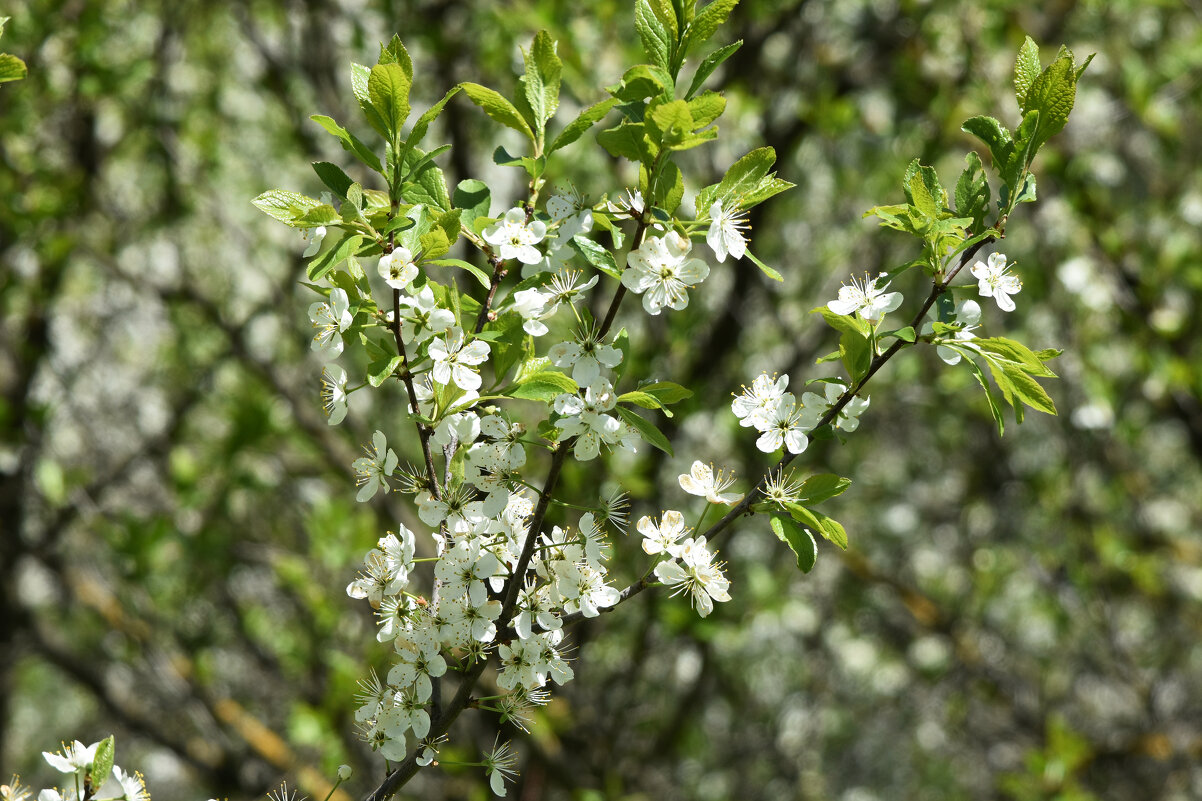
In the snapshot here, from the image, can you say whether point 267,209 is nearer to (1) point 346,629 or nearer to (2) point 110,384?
(1) point 346,629

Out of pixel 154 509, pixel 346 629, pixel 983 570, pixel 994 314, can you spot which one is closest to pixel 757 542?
pixel 983 570

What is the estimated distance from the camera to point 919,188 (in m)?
1.31

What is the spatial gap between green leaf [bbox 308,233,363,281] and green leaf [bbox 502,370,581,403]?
0.25m

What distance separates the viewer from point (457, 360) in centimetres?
127

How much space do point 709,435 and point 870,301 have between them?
3.52m

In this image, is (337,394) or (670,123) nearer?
(670,123)

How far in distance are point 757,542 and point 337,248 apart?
14.3 ft

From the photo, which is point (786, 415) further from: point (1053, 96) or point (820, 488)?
point (1053, 96)

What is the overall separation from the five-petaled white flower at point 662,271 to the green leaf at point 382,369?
0.99 ft

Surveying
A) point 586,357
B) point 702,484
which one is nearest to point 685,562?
point 702,484

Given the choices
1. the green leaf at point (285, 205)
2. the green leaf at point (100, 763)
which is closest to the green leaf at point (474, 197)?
the green leaf at point (285, 205)

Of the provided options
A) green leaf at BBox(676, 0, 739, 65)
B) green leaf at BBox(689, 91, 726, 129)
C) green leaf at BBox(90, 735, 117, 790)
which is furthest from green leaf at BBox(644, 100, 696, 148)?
green leaf at BBox(90, 735, 117, 790)

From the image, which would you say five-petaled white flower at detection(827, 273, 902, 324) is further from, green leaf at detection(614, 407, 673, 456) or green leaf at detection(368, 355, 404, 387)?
green leaf at detection(368, 355, 404, 387)

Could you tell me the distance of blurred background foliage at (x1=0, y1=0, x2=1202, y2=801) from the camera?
3.87 metres
